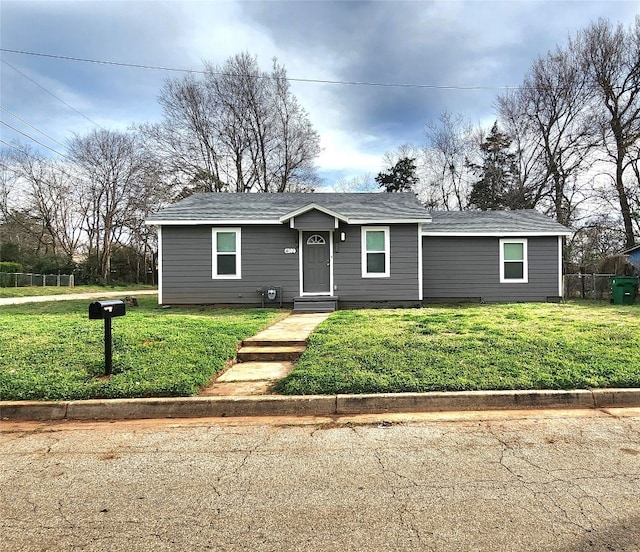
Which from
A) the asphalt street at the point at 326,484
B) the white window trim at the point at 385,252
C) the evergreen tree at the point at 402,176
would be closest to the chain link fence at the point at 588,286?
the white window trim at the point at 385,252

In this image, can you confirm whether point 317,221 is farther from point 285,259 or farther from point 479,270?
point 479,270

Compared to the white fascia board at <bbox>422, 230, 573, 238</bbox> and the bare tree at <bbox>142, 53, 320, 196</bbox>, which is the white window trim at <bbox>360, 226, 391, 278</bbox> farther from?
the bare tree at <bbox>142, 53, 320, 196</bbox>

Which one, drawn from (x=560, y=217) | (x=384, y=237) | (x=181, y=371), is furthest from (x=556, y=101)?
(x=181, y=371)

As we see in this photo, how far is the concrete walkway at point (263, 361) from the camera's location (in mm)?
4670

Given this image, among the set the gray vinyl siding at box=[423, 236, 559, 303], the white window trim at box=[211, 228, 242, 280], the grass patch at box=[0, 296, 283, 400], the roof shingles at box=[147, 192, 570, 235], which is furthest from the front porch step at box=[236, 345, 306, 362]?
the gray vinyl siding at box=[423, 236, 559, 303]

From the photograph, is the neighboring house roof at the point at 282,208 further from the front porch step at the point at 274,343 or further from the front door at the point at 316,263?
the front porch step at the point at 274,343

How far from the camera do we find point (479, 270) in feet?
44.4

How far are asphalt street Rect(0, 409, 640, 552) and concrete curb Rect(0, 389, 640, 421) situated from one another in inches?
7.2

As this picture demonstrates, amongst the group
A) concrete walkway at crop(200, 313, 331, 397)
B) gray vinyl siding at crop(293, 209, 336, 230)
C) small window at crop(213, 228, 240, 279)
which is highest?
gray vinyl siding at crop(293, 209, 336, 230)

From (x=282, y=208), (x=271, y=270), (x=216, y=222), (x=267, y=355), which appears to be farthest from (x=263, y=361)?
(x=282, y=208)

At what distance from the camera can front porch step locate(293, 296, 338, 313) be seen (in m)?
11.5

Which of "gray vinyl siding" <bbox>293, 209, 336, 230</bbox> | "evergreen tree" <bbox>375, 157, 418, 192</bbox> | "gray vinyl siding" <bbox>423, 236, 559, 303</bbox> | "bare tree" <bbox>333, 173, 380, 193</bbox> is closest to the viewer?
"gray vinyl siding" <bbox>293, 209, 336, 230</bbox>

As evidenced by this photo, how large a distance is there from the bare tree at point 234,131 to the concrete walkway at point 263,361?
23.1 m

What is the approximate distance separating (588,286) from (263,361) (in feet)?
48.7
